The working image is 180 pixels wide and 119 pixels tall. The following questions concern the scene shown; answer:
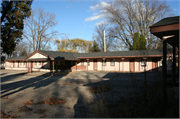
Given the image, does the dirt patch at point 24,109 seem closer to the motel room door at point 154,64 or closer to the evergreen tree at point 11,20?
the evergreen tree at point 11,20

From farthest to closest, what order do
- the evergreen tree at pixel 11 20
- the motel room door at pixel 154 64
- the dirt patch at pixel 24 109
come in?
the motel room door at pixel 154 64 → the evergreen tree at pixel 11 20 → the dirt patch at pixel 24 109

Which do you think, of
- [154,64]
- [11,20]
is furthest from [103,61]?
[11,20]

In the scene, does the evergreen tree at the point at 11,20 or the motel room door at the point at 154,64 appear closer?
the evergreen tree at the point at 11,20

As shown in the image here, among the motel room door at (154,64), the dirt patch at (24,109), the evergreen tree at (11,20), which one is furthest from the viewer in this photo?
the motel room door at (154,64)

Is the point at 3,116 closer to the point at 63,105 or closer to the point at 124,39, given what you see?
the point at 63,105

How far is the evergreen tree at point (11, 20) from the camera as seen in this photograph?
10172 mm

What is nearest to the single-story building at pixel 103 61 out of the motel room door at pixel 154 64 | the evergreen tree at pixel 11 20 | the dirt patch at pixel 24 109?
the motel room door at pixel 154 64

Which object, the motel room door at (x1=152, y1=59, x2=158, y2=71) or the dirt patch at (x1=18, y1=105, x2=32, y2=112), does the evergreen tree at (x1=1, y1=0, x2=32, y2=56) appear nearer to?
the dirt patch at (x1=18, y1=105, x2=32, y2=112)

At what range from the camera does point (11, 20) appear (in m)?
10.3

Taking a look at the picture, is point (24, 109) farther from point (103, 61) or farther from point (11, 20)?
point (103, 61)

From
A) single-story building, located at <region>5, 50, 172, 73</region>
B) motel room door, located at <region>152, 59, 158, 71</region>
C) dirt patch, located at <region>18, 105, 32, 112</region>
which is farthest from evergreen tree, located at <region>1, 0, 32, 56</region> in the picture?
motel room door, located at <region>152, 59, 158, 71</region>

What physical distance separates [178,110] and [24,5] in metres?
11.2

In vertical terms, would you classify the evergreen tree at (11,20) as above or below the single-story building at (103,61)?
above

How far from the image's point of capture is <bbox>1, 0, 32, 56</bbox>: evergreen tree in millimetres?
10172
